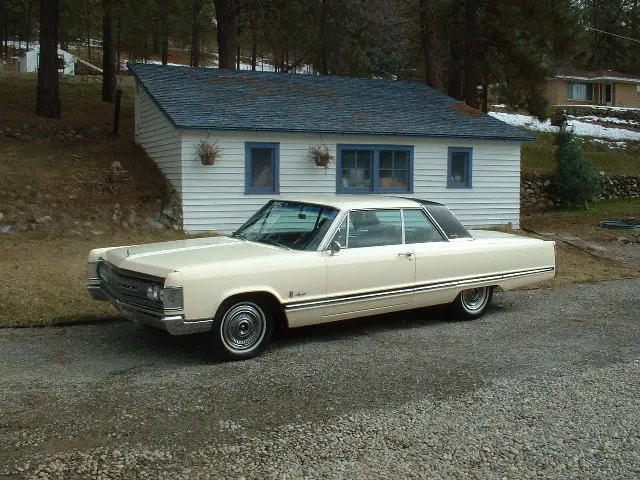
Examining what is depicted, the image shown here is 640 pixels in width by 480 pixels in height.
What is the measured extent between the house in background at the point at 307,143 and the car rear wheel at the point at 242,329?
945 centimetres

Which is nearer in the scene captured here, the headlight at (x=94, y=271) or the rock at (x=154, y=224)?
the headlight at (x=94, y=271)

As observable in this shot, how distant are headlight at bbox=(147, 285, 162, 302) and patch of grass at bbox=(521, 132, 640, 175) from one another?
22.3 meters

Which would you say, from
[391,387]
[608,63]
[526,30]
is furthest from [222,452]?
[608,63]

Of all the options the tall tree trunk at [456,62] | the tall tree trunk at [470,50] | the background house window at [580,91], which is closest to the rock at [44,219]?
the tall tree trunk at [470,50]

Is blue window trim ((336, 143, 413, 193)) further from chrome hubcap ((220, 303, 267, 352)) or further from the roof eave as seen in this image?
chrome hubcap ((220, 303, 267, 352))

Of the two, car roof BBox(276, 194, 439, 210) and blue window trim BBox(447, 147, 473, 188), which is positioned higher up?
blue window trim BBox(447, 147, 473, 188)

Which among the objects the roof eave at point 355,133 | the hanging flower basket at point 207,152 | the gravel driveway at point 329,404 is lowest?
the gravel driveway at point 329,404

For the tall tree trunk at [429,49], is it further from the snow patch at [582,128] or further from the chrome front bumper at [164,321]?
the chrome front bumper at [164,321]

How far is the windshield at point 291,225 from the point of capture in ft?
24.3

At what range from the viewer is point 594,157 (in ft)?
102

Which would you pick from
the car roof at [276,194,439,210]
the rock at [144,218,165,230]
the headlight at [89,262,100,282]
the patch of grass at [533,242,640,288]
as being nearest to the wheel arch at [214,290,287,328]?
the car roof at [276,194,439,210]

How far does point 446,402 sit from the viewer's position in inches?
218

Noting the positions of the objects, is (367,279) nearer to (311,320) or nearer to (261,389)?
(311,320)

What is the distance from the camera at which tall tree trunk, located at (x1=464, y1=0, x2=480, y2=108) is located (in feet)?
82.6
